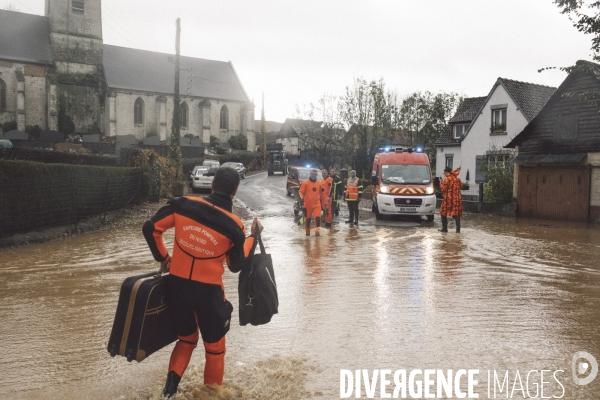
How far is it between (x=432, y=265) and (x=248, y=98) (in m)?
63.4

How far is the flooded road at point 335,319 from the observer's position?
16.3 feet

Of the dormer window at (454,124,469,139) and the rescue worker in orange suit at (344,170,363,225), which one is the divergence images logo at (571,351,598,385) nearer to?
the rescue worker in orange suit at (344,170,363,225)

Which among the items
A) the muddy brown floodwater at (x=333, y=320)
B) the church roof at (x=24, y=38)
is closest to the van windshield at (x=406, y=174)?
the muddy brown floodwater at (x=333, y=320)

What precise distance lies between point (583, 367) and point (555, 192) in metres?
20.5

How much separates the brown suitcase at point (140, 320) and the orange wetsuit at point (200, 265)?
108 millimetres

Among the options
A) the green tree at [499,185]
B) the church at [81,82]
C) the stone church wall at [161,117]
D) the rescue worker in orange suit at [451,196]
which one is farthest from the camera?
the stone church wall at [161,117]

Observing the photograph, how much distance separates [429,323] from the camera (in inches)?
267

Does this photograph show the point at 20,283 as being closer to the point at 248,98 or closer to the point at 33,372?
the point at 33,372

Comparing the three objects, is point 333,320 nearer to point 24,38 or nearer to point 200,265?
point 200,265

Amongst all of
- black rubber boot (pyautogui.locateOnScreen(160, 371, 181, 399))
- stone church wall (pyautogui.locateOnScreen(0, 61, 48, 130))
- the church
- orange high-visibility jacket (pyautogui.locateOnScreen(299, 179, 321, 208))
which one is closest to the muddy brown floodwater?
black rubber boot (pyautogui.locateOnScreen(160, 371, 181, 399))

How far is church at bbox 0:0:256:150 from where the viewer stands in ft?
179

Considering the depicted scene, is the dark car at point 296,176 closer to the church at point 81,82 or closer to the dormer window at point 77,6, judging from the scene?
the church at point 81,82

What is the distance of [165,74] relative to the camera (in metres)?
66.5

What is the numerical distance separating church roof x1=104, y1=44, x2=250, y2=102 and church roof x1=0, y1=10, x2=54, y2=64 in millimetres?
6278
